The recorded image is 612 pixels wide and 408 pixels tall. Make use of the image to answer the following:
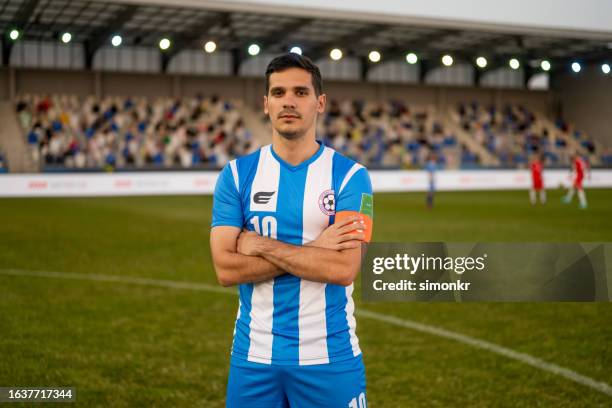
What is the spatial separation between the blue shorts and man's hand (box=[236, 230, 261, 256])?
453 millimetres

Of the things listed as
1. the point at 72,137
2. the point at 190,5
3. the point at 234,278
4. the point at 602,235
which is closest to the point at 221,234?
the point at 234,278

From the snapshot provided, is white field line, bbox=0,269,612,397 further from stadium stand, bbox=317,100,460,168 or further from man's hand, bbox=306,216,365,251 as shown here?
stadium stand, bbox=317,100,460,168

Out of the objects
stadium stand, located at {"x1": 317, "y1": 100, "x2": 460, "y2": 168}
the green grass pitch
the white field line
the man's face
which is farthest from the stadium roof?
the man's face

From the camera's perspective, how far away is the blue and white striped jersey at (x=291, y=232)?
9.46 ft

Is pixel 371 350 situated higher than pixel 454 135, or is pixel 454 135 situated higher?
pixel 454 135

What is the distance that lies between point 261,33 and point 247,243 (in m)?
36.5

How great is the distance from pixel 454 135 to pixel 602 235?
30395mm

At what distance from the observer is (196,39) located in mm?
37594

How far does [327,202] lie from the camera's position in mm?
2949

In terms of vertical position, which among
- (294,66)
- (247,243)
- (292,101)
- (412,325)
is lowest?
(412,325)

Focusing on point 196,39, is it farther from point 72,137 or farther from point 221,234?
point 221,234

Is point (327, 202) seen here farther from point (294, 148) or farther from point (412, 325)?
point (412, 325)

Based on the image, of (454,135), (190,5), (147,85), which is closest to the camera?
(190,5)

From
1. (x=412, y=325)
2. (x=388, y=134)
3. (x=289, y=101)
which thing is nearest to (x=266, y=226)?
(x=289, y=101)
